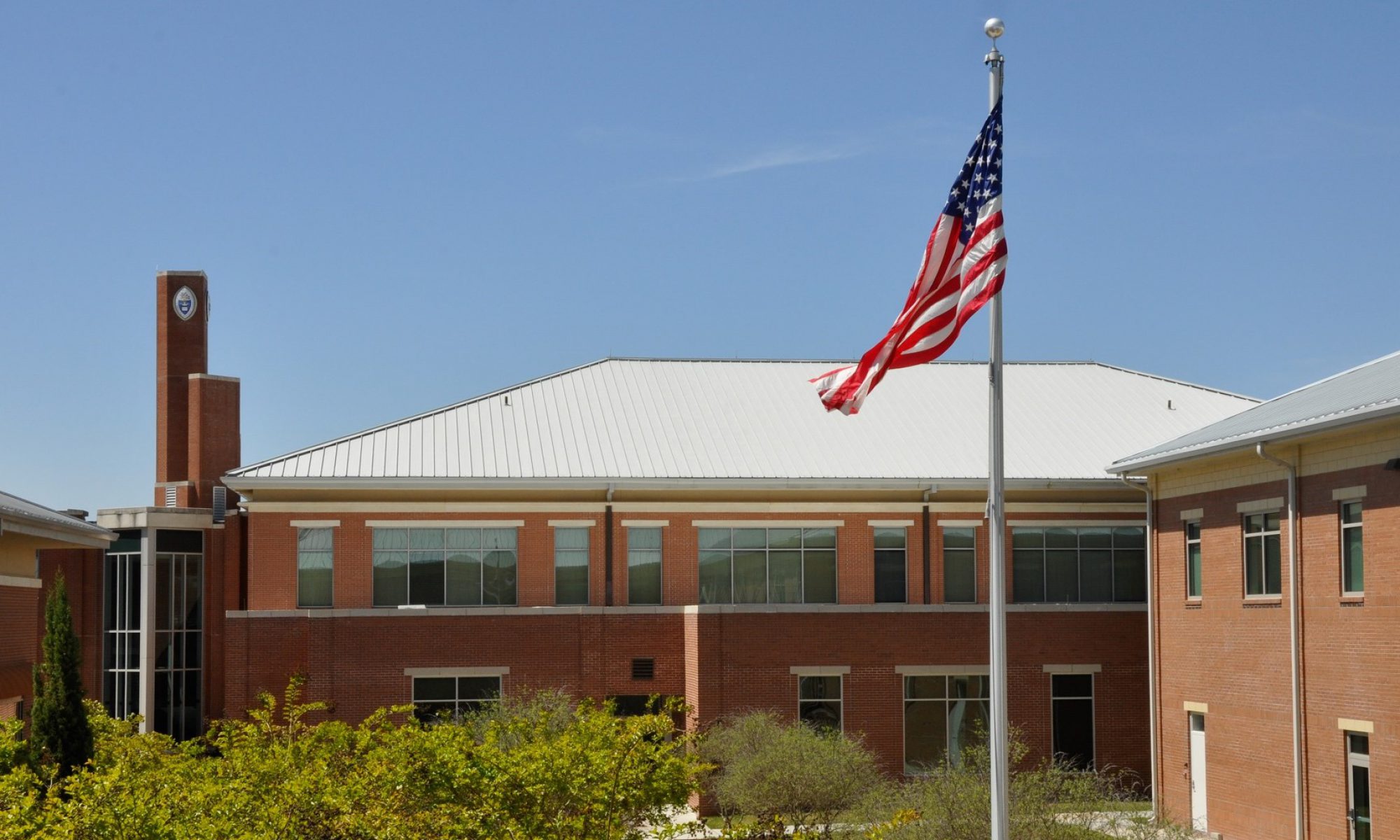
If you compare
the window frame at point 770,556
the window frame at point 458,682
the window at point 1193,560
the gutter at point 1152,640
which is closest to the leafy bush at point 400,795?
the window at point 1193,560

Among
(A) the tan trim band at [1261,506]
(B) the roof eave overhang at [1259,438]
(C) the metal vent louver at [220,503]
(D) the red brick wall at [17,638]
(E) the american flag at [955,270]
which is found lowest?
(D) the red brick wall at [17,638]

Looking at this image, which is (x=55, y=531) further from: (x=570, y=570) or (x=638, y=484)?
(x=638, y=484)

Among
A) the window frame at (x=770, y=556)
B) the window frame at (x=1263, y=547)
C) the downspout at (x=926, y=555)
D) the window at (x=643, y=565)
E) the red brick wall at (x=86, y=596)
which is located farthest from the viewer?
the red brick wall at (x=86, y=596)

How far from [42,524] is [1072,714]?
22.7 m

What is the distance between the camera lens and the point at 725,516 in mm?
38438

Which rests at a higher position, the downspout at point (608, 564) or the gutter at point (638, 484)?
the gutter at point (638, 484)

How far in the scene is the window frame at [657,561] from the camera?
38.2 m

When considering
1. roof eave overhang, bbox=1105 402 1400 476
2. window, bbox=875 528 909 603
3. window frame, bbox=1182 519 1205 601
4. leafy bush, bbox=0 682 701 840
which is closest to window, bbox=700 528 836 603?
window, bbox=875 528 909 603

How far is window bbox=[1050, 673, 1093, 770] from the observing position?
3644 cm

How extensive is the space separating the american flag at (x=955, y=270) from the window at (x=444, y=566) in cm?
2262

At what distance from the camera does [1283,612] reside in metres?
27.1

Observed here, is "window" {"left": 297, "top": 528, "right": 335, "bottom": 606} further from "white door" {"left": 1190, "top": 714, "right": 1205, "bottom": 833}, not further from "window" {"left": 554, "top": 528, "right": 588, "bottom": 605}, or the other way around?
"white door" {"left": 1190, "top": 714, "right": 1205, "bottom": 833}

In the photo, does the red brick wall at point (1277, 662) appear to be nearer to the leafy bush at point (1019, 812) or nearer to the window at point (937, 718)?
the window at point (937, 718)

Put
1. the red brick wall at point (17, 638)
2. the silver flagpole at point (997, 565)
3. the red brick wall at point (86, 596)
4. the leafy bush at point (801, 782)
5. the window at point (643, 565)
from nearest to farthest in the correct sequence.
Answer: the silver flagpole at point (997, 565)
the leafy bush at point (801, 782)
the red brick wall at point (17, 638)
the window at point (643, 565)
the red brick wall at point (86, 596)
